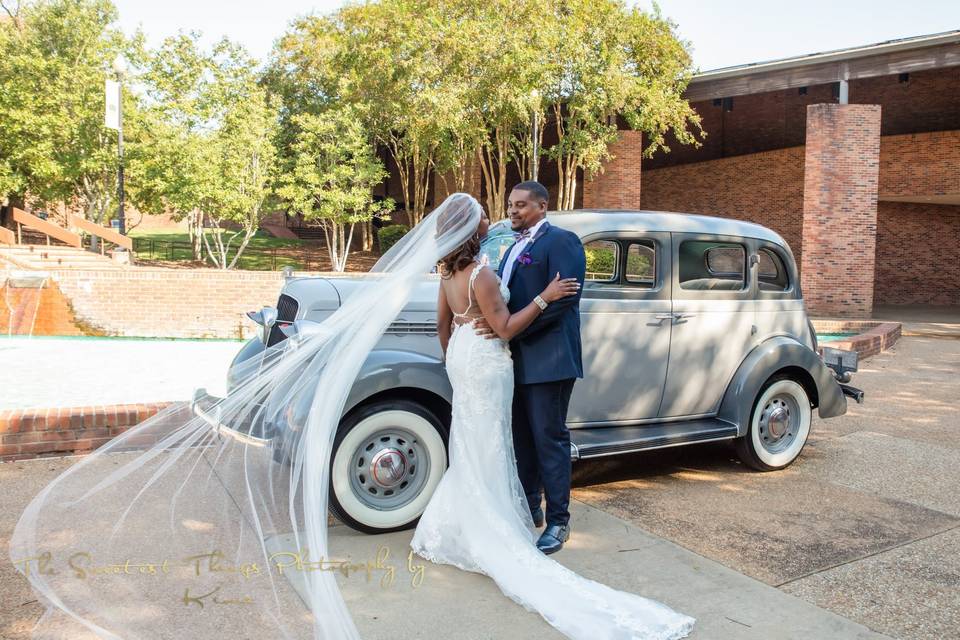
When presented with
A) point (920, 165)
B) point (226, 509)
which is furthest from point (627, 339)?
point (920, 165)

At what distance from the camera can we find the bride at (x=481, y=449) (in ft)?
13.0

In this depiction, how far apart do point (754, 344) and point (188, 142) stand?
22027 mm

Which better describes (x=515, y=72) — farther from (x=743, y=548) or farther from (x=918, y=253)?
(x=743, y=548)

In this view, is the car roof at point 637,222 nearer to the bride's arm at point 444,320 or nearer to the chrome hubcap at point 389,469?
the bride's arm at point 444,320

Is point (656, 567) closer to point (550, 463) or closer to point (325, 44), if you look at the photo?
point (550, 463)

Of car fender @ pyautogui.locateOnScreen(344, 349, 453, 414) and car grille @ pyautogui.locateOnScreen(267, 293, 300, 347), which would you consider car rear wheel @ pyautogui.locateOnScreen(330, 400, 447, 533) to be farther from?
car grille @ pyautogui.locateOnScreen(267, 293, 300, 347)

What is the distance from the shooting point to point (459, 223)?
420 centimetres

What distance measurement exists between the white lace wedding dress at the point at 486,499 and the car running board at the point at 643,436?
2.80 ft

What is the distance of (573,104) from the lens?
80.1ft

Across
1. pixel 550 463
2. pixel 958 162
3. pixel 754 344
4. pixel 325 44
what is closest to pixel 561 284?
pixel 550 463

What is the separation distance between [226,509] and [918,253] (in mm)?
29196

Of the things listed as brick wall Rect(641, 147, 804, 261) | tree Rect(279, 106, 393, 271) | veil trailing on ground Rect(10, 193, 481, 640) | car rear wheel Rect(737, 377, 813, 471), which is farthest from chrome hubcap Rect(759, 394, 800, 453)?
brick wall Rect(641, 147, 804, 261)

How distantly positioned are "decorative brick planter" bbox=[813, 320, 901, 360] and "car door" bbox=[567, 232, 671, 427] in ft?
18.4

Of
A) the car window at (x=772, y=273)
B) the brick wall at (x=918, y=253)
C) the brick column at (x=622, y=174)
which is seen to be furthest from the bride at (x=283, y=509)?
the brick wall at (x=918, y=253)
